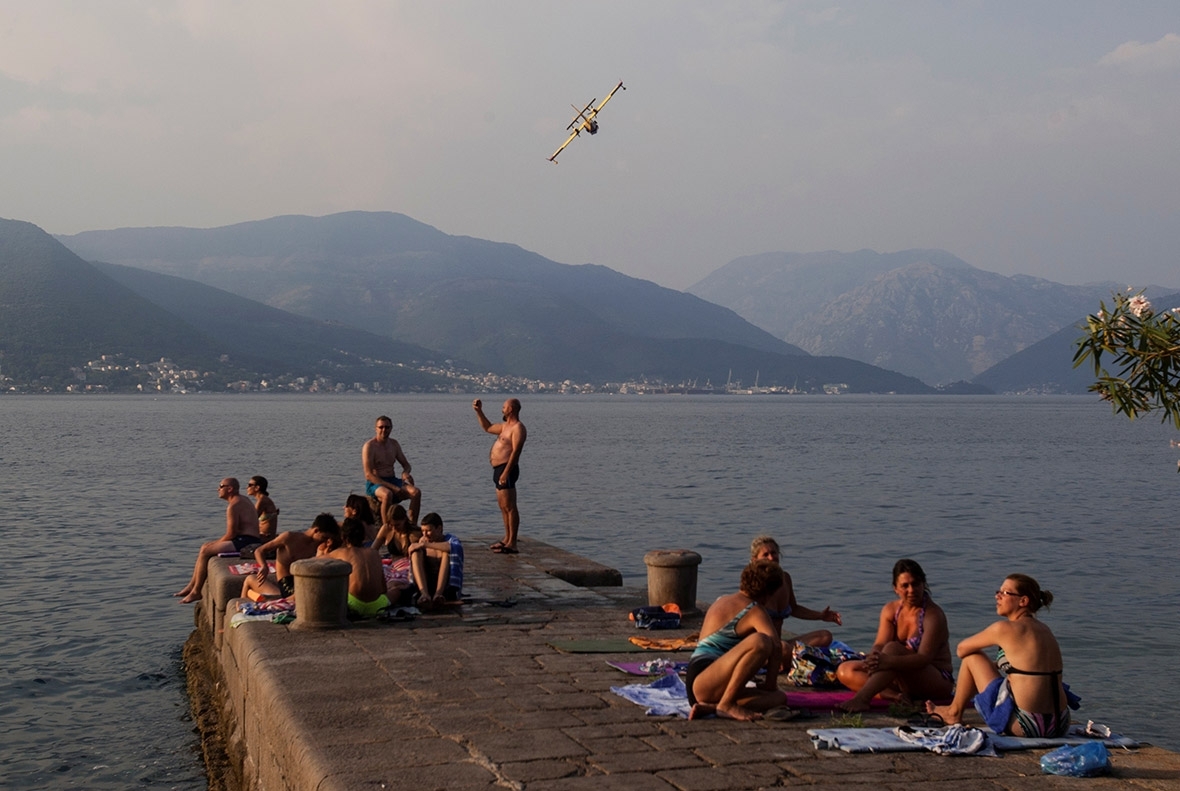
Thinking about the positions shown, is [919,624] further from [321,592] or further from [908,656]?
[321,592]

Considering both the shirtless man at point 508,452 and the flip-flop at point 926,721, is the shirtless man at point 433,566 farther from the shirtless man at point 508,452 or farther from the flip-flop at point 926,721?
the flip-flop at point 926,721

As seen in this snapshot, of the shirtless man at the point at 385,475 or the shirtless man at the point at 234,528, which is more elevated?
the shirtless man at the point at 385,475

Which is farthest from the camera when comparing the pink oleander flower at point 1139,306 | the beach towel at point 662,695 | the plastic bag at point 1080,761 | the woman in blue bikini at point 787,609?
the woman in blue bikini at point 787,609

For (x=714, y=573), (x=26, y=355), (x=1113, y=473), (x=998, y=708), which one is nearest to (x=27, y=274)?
(x=26, y=355)

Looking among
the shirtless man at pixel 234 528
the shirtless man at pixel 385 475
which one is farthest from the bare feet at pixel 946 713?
A: the shirtless man at pixel 234 528

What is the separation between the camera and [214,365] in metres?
196

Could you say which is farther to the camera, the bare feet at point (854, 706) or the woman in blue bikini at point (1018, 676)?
the bare feet at point (854, 706)

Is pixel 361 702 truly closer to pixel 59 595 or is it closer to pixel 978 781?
pixel 978 781

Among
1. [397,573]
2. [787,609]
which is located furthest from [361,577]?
[787,609]

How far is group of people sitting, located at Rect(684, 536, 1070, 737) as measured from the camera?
22.2 ft

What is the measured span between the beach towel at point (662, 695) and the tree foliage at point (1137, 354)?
3152mm

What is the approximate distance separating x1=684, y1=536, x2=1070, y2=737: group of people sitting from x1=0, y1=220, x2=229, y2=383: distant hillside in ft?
590

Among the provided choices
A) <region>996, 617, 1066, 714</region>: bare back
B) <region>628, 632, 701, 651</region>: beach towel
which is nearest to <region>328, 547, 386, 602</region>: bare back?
<region>628, 632, 701, 651</region>: beach towel

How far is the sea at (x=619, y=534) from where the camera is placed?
12156mm
